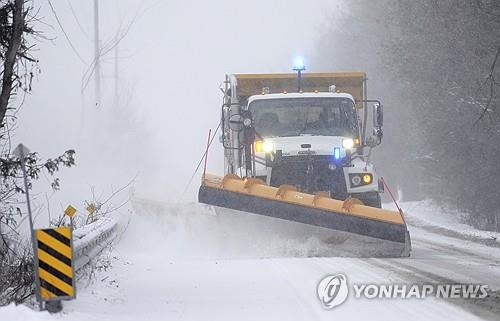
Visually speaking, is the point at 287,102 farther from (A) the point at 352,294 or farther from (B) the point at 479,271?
(A) the point at 352,294

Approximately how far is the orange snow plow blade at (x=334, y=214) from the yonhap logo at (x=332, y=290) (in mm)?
1912

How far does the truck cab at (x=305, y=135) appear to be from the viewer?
38.3 feet

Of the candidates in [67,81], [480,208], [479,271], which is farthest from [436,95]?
[67,81]

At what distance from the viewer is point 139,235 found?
14727 millimetres

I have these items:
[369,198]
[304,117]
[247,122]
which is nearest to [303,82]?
[304,117]

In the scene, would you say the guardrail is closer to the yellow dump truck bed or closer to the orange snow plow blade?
the orange snow plow blade

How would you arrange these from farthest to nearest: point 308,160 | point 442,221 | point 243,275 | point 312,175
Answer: point 442,221 → point 312,175 → point 308,160 → point 243,275

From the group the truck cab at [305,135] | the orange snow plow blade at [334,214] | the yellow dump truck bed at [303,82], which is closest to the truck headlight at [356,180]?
the truck cab at [305,135]

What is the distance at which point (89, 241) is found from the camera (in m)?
8.71

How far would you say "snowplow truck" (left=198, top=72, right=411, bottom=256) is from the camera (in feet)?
34.1

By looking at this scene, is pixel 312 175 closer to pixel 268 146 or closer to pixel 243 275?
pixel 268 146

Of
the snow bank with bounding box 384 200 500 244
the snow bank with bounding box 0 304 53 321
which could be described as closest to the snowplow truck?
the snow bank with bounding box 384 200 500 244

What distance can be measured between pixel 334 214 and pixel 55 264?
4.89 metres

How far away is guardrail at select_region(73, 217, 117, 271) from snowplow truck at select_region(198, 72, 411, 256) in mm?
1526
